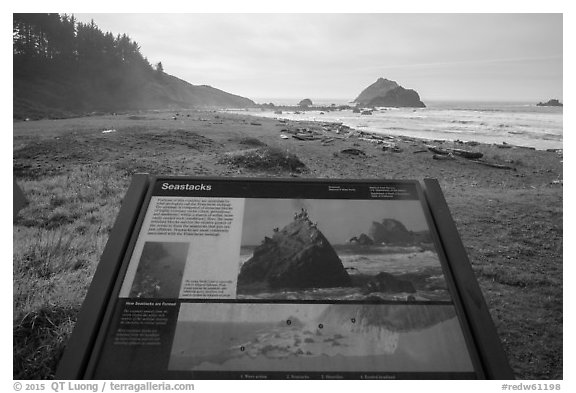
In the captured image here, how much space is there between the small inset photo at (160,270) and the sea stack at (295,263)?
0.59 m

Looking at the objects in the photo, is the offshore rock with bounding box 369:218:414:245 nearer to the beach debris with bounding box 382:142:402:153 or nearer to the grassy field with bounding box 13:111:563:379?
the grassy field with bounding box 13:111:563:379

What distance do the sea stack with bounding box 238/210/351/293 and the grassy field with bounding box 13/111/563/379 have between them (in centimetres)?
224

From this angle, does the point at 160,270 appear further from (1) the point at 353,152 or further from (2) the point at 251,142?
(2) the point at 251,142

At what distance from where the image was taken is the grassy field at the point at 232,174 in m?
4.53

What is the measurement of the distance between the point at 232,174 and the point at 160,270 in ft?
24.2

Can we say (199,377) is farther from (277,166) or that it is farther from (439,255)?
(277,166)

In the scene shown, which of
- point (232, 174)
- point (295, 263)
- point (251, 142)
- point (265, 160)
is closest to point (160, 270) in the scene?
point (295, 263)

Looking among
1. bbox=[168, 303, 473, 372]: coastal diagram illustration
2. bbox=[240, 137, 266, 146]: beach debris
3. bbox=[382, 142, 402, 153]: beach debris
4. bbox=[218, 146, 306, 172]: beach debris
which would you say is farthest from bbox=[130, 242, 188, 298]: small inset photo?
bbox=[382, 142, 402, 153]: beach debris

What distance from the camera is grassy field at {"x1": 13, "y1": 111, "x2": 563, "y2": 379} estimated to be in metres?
4.53

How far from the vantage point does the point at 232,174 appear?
10.8 m

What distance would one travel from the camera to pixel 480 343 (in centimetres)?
314

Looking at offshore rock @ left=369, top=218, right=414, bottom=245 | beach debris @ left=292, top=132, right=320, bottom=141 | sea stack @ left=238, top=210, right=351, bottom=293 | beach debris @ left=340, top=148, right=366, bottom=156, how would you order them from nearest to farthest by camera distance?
1. sea stack @ left=238, top=210, right=351, bottom=293
2. offshore rock @ left=369, top=218, right=414, bottom=245
3. beach debris @ left=340, top=148, right=366, bottom=156
4. beach debris @ left=292, top=132, right=320, bottom=141

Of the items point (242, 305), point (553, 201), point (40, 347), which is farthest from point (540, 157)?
point (40, 347)

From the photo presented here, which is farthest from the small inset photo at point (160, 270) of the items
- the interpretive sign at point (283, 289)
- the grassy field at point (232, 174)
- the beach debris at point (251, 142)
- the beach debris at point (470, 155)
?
the beach debris at point (470, 155)
